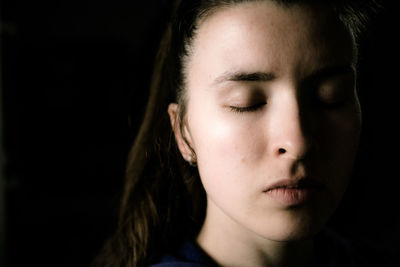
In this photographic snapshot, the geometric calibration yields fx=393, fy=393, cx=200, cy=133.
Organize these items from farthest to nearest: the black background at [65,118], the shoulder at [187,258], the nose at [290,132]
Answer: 1. the black background at [65,118]
2. the shoulder at [187,258]
3. the nose at [290,132]

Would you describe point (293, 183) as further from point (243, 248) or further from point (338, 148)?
point (243, 248)

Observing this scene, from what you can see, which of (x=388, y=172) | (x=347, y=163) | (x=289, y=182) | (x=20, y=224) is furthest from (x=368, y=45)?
(x=20, y=224)

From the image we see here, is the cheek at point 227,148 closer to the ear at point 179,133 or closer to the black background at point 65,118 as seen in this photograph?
the ear at point 179,133

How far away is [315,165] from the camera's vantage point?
2.35ft

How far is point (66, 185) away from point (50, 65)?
0.72 m

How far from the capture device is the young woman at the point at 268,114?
2.31 feet

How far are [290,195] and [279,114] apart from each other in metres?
0.15

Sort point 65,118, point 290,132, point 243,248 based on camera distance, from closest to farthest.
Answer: point 290,132, point 243,248, point 65,118

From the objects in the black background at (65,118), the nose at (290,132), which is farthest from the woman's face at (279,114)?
the black background at (65,118)

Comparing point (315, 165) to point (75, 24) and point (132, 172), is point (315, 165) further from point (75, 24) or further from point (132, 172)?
point (75, 24)

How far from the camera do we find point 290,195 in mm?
711

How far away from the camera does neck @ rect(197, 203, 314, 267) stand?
85 cm

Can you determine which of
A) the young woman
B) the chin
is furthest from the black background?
the chin

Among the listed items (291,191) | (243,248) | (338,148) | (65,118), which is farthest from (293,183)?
(65,118)
